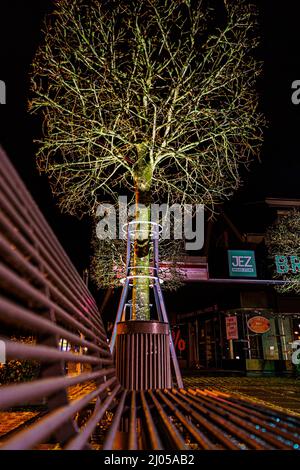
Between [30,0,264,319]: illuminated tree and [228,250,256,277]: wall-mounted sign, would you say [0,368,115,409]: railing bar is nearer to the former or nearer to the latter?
[30,0,264,319]: illuminated tree

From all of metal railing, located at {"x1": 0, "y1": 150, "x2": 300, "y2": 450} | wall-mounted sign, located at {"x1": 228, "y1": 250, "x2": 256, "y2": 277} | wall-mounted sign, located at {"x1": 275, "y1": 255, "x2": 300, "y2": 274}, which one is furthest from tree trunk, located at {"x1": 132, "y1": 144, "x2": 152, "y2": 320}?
wall-mounted sign, located at {"x1": 275, "y1": 255, "x2": 300, "y2": 274}

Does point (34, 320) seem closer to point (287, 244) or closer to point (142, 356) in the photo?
point (142, 356)

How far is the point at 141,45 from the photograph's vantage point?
635cm

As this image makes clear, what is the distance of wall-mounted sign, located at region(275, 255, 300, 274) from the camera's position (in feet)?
54.6

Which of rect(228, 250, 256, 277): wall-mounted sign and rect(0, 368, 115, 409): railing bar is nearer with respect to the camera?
rect(0, 368, 115, 409): railing bar

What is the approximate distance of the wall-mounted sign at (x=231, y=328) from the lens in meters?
18.2

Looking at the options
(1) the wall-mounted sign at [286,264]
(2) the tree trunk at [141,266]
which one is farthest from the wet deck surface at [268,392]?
(1) the wall-mounted sign at [286,264]

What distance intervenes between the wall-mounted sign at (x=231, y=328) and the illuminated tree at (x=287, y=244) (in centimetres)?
329

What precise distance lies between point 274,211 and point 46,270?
70.9 feet

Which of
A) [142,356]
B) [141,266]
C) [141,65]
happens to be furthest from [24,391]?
[141,65]

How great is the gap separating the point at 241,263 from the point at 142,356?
13.1 meters

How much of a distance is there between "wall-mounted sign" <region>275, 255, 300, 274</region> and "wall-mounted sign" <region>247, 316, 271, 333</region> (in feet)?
10.4

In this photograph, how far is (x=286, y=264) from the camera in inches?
661
